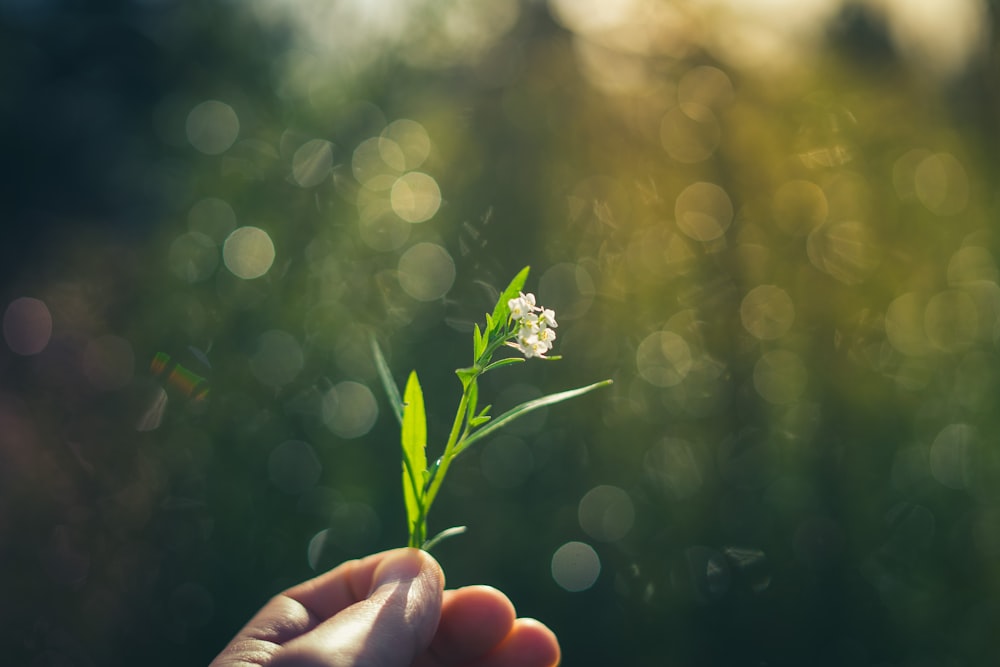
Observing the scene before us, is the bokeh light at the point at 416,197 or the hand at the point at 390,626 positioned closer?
the hand at the point at 390,626

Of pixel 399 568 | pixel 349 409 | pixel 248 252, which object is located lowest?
pixel 349 409

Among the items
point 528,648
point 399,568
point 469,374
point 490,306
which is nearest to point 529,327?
point 469,374

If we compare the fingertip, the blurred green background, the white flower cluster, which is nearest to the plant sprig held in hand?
the white flower cluster

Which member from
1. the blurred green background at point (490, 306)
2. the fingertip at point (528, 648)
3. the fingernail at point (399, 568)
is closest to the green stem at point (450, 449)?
the fingernail at point (399, 568)

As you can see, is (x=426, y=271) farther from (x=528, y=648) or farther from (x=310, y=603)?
(x=528, y=648)

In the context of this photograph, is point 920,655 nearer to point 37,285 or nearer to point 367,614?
point 367,614

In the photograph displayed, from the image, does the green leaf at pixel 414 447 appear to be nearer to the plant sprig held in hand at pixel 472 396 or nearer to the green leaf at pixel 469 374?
the plant sprig held in hand at pixel 472 396
